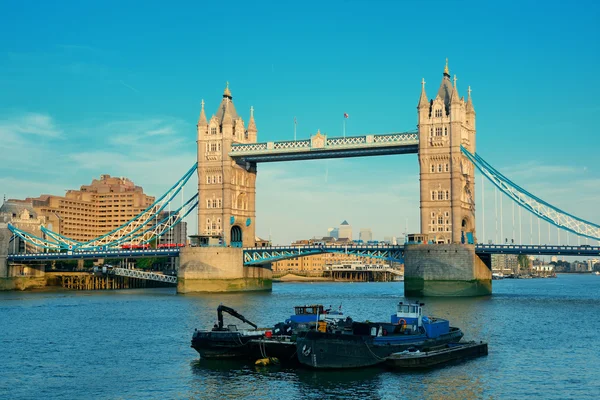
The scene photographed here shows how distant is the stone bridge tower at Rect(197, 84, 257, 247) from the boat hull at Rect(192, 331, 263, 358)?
71.7 metres

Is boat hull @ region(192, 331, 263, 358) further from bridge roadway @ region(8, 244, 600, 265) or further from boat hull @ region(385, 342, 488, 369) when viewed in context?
bridge roadway @ region(8, 244, 600, 265)

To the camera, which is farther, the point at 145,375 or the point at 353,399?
the point at 145,375

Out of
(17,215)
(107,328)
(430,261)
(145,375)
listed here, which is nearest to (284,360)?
(145,375)

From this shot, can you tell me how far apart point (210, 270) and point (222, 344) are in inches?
2672

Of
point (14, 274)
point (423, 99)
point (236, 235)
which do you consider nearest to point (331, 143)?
point (423, 99)

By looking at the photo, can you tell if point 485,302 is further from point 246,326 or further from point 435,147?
point 246,326

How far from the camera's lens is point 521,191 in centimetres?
10556

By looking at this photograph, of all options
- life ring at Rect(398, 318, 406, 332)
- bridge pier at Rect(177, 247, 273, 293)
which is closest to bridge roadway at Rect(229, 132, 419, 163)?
bridge pier at Rect(177, 247, 273, 293)

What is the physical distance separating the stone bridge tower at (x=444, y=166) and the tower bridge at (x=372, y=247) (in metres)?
0.13

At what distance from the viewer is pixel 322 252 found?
117125 millimetres

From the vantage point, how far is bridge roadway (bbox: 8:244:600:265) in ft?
327

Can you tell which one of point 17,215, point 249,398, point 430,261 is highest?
point 17,215

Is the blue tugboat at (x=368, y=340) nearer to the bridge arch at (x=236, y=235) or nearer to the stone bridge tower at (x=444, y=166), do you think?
the stone bridge tower at (x=444, y=166)

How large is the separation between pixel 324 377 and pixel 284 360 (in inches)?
187
